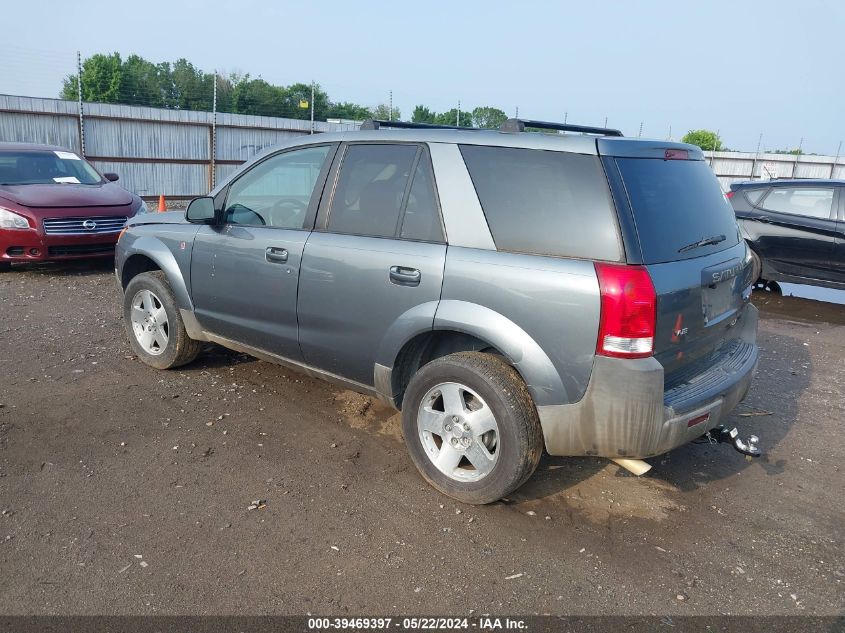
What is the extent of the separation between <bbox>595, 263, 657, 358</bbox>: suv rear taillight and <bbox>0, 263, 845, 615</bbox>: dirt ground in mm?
1006

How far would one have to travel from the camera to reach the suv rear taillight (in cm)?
307

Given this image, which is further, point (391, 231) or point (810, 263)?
point (810, 263)

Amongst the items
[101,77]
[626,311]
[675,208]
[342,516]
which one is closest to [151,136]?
[342,516]

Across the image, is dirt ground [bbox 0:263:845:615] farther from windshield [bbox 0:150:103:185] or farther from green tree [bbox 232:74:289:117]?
green tree [bbox 232:74:289:117]

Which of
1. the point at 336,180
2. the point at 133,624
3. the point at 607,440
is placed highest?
the point at 336,180

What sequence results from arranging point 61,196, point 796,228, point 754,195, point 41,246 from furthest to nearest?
point 754,195 < point 796,228 < point 61,196 < point 41,246

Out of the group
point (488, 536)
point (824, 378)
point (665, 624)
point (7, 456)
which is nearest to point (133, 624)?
point (488, 536)

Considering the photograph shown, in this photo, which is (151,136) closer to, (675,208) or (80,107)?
(80,107)

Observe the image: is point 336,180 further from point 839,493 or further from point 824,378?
point 824,378

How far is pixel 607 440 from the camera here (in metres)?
3.26

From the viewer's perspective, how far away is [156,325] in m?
5.43

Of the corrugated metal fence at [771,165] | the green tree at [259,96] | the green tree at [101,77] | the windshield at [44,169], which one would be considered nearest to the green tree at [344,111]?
the green tree at [259,96]

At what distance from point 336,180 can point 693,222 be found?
2.08 metres

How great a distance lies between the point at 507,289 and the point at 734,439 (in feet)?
5.06
